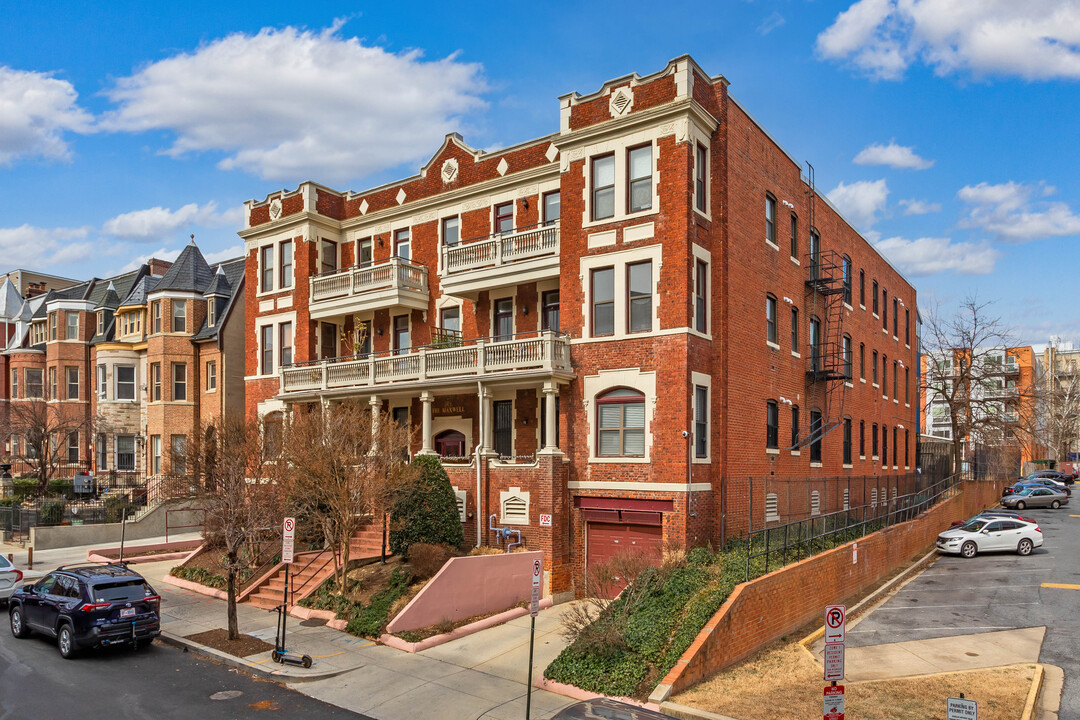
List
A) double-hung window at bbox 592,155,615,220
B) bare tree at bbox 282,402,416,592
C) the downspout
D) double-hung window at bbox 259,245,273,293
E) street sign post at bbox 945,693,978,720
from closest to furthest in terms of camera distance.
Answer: street sign post at bbox 945,693,978,720, bare tree at bbox 282,402,416,592, double-hung window at bbox 592,155,615,220, the downspout, double-hung window at bbox 259,245,273,293

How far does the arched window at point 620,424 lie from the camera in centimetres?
2167

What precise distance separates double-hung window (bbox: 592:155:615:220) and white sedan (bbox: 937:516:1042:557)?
69.2 ft

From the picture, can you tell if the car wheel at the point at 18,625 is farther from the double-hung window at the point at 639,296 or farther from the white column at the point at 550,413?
the double-hung window at the point at 639,296

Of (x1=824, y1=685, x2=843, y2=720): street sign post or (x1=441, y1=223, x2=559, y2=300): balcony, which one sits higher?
(x1=441, y1=223, x2=559, y2=300): balcony

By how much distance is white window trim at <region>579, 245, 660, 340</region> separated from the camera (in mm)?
21531

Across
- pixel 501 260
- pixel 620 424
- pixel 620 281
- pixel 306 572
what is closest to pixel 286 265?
pixel 501 260

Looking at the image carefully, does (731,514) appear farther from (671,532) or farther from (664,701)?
(664,701)

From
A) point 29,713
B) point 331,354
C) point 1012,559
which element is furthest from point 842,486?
point 29,713

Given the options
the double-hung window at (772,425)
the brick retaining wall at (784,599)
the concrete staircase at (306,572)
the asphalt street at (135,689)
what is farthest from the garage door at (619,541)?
the asphalt street at (135,689)

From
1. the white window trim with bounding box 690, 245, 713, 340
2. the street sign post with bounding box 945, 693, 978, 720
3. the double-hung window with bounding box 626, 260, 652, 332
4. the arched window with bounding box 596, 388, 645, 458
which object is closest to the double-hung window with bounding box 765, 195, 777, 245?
the white window trim with bounding box 690, 245, 713, 340

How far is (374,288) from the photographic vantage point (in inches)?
1136

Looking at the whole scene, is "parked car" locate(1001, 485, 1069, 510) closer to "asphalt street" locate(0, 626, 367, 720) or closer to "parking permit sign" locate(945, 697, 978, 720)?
"parking permit sign" locate(945, 697, 978, 720)

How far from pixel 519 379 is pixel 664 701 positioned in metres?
11.3

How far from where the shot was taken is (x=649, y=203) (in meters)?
22.0
